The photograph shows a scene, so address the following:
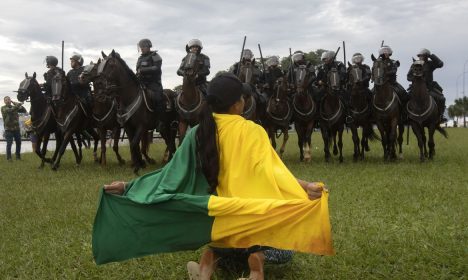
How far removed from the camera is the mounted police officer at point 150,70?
12.8m

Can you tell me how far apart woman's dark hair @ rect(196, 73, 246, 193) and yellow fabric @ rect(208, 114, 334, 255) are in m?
0.08

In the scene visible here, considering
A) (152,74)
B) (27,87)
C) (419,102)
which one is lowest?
(419,102)

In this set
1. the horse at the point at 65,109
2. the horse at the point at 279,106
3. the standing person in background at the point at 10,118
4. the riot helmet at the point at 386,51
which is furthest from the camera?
the standing person in background at the point at 10,118

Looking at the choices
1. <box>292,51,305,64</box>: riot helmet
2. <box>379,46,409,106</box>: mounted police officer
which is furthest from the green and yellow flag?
<box>292,51,305,64</box>: riot helmet

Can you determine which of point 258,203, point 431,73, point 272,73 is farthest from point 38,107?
point 258,203

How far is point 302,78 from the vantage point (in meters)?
13.8

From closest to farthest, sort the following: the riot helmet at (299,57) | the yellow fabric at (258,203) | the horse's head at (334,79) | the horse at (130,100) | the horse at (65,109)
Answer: the yellow fabric at (258,203)
the horse at (130,100)
the horse at (65,109)
the horse's head at (334,79)
the riot helmet at (299,57)

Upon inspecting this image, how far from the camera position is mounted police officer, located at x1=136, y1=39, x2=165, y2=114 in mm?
12789

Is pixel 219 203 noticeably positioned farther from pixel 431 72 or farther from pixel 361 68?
pixel 431 72

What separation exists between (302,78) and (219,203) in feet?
34.9

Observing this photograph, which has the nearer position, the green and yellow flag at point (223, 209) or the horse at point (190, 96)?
the green and yellow flag at point (223, 209)

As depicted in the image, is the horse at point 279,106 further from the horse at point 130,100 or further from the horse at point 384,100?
the horse at point 130,100

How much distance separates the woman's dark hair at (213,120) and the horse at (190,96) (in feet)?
25.2

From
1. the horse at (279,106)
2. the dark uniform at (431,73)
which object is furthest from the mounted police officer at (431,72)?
the horse at (279,106)
